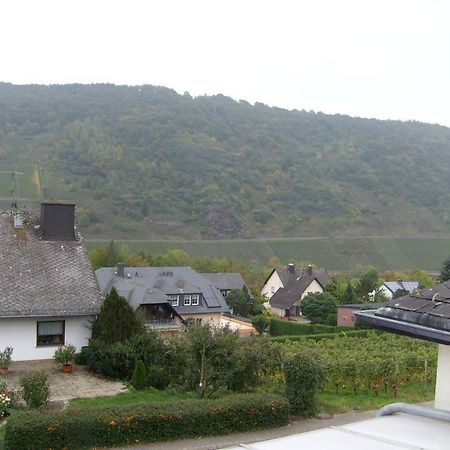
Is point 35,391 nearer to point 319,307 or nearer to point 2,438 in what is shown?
point 2,438

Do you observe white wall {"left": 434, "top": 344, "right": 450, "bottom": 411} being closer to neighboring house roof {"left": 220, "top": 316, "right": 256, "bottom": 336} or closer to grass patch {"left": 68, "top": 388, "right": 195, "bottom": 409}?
grass patch {"left": 68, "top": 388, "right": 195, "bottom": 409}

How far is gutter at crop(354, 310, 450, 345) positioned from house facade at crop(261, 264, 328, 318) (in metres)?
50.5

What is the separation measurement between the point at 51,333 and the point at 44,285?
1.68 meters

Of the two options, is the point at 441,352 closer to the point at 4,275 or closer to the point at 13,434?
→ the point at 13,434

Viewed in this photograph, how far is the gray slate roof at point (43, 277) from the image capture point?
19.8m

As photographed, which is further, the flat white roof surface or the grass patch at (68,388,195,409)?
the grass patch at (68,388,195,409)

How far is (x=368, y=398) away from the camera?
17.5m

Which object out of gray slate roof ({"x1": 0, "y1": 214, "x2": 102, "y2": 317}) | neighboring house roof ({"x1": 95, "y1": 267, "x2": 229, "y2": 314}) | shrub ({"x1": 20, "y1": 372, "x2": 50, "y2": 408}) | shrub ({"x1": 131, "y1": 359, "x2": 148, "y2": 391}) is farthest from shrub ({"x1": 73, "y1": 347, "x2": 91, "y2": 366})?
neighboring house roof ({"x1": 95, "y1": 267, "x2": 229, "y2": 314})

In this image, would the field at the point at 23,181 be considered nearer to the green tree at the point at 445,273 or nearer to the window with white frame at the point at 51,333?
the green tree at the point at 445,273

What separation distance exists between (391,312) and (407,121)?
174 m

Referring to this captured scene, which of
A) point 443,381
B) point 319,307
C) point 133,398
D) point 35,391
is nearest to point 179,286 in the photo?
point 319,307

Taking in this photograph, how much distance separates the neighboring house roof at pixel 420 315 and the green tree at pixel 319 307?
4324 cm

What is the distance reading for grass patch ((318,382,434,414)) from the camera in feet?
52.2

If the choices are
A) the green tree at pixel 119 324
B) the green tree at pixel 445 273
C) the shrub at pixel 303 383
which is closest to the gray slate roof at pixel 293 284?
the green tree at pixel 445 273
